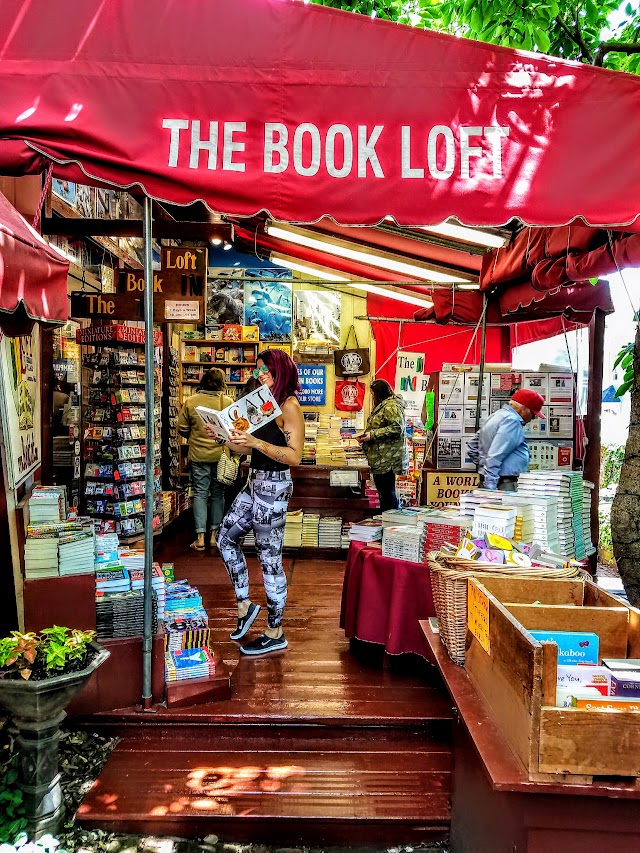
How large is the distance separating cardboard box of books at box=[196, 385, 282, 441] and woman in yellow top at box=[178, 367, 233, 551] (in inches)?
134

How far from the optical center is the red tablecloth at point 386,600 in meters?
3.83

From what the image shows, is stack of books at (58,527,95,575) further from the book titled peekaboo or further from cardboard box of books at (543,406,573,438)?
cardboard box of books at (543,406,573,438)

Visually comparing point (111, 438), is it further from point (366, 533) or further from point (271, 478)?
point (366, 533)

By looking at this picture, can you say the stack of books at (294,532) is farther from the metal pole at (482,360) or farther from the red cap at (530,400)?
the red cap at (530,400)

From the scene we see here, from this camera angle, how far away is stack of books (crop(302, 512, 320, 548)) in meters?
7.04

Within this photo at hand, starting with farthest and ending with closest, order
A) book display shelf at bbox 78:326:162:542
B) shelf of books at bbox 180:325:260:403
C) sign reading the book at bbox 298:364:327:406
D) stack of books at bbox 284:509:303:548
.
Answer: sign reading the book at bbox 298:364:327:406
shelf of books at bbox 180:325:260:403
stack of books at bbox 284:509:303:548
book display shelf at bbox 78:326:162:542

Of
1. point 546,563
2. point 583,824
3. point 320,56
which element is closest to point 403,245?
point 320,56

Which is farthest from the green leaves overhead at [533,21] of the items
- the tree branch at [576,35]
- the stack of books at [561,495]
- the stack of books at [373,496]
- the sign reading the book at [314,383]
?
the sign reading the book at [314,383]

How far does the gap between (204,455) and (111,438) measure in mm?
1028

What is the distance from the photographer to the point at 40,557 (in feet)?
10.5

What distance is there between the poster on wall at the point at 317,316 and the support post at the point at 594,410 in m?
5.93

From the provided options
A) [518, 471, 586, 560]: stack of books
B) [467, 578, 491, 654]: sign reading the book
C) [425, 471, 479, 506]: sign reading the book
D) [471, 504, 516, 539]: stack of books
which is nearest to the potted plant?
[467, 578, 491, 654]: sign reading the book

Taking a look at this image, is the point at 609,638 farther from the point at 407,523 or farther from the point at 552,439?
the point at 552,439

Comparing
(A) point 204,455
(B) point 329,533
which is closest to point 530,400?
(B) point 329,533
